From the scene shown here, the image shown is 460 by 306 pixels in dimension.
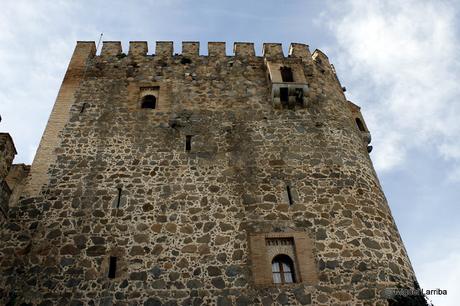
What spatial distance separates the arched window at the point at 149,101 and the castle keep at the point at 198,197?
0.14ft

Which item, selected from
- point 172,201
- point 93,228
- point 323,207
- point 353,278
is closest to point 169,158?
point 172,201

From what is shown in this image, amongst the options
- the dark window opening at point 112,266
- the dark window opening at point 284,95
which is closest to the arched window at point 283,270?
the dark window opening at point 112,266

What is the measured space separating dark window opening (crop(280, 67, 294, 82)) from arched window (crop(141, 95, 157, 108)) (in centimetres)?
411

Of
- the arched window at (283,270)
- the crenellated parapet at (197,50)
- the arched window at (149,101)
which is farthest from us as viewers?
the crenellated parapet at (197,50)

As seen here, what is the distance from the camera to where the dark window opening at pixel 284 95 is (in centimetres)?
1234

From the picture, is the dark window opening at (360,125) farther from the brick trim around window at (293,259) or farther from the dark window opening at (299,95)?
the brick trim around window at (293,259)

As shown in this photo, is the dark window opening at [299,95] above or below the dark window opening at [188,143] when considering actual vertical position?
above

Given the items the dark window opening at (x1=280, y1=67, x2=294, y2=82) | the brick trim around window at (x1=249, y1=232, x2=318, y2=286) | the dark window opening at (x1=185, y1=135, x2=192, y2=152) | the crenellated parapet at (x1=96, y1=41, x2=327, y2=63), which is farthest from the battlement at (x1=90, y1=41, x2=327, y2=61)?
the brick trim around window at (x1=249, y1=232, x2=318, y2=286)

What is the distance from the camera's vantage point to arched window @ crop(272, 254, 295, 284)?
8625mm

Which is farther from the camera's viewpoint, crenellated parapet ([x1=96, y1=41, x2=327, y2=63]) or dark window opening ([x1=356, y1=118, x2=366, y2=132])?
crenellated parapet ([x1=96, y1=41, x2=327, y2=63])

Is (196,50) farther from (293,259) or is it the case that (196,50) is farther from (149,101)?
(293,259)

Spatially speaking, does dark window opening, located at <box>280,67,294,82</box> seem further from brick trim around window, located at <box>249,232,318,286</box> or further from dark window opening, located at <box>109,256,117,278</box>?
dark window opening, located at <box>109,256,117,278</box>

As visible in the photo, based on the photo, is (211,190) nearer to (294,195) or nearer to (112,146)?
(294,195)

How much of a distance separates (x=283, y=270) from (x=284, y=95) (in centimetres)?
568
